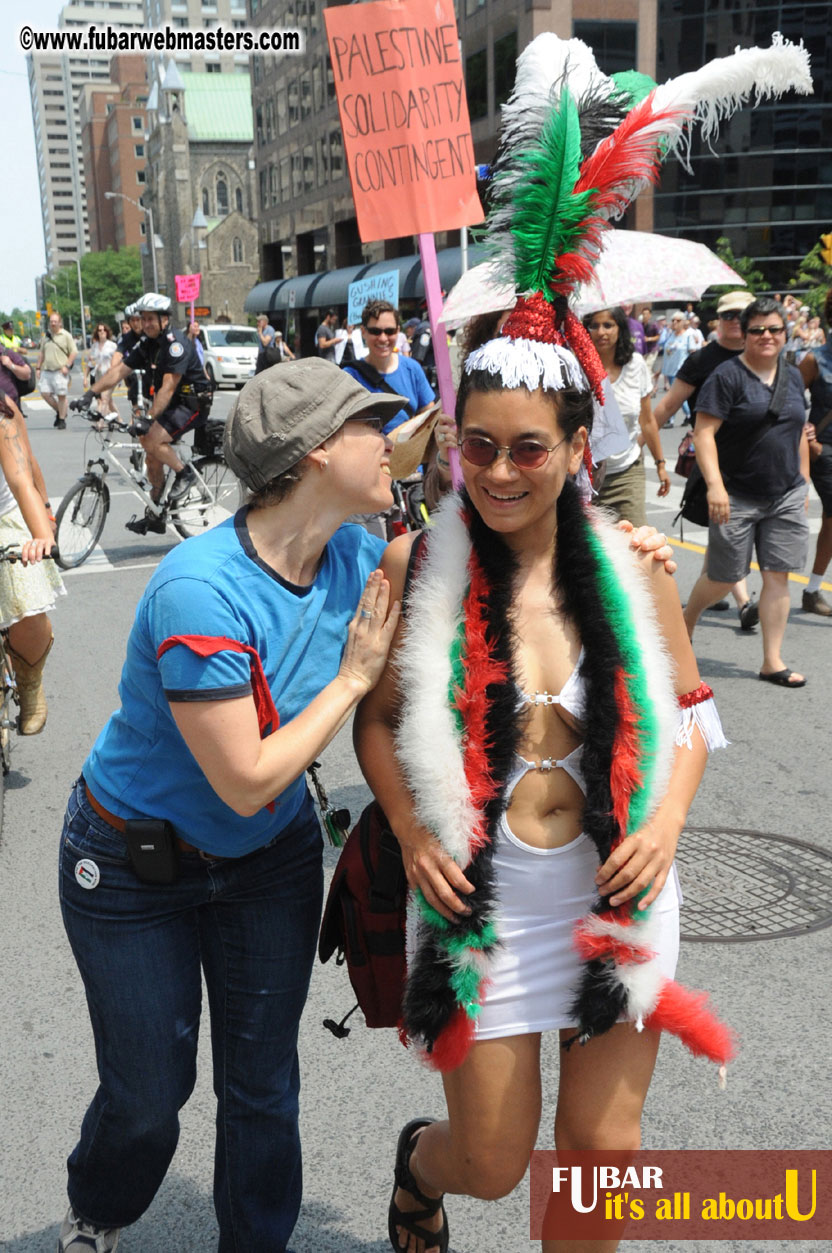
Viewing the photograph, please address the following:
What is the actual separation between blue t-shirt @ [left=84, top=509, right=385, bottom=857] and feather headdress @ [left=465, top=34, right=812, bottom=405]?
534 millimetres

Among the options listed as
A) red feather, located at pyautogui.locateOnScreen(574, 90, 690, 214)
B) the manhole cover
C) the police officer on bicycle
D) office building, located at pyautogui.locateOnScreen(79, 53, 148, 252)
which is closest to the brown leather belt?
red feather, located at pyautogui.locateOnScreen(574, 90, 690, 214)

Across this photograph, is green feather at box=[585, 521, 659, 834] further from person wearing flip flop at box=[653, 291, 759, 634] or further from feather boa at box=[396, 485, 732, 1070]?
person wearing flip flop at box=[653, 291, 759, 634]

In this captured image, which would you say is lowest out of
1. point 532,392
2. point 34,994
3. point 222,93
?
point 34,994

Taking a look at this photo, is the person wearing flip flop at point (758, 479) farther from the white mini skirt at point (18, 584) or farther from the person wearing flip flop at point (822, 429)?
the white mini skirt at point (18, 584)

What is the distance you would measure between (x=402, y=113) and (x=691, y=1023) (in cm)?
378

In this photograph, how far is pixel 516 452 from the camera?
7.08ft

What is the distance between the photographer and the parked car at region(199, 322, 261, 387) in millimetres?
35406

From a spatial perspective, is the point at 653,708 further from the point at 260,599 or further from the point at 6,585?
the point at 6,585

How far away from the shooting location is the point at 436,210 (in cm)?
487

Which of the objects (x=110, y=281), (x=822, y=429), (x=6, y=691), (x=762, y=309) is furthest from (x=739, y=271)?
(x=110, y=281)

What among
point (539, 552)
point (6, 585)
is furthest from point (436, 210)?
point (539, 552)

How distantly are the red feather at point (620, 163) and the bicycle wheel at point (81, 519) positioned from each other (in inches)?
343

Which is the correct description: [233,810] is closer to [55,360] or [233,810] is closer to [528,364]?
[528,364]

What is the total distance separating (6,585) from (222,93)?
110047 mm
